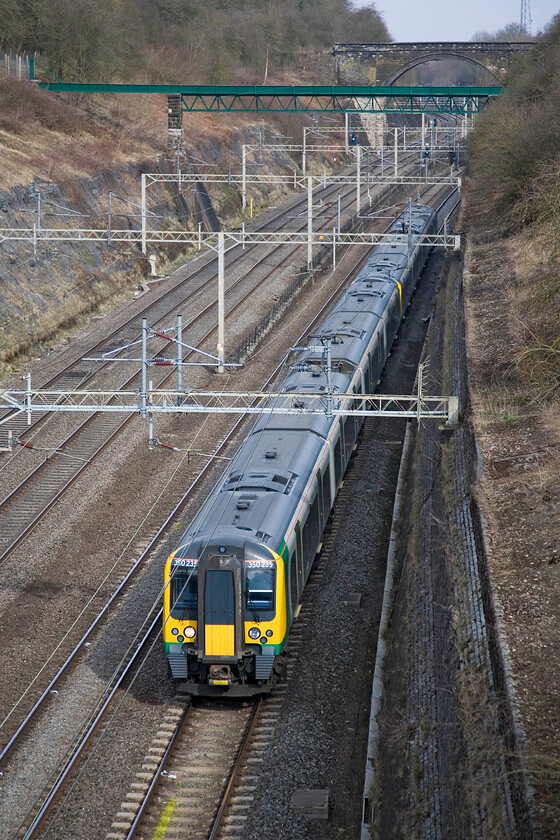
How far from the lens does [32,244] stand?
1523 inches

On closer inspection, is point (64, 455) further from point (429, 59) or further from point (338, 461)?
point (429, 59)

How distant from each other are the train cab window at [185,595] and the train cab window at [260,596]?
2.59 feet

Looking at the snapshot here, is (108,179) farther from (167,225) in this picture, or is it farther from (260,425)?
(260,425)

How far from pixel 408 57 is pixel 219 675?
284ft

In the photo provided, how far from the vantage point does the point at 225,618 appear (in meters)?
14.6

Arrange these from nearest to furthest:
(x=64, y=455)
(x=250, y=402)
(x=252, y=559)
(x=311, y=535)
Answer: (x=252, y=559) → (x=311, y=535) → (x=64, y=455) → (x=250, y=402)

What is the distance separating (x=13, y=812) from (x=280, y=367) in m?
22.2

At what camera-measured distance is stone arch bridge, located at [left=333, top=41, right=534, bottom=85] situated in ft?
280

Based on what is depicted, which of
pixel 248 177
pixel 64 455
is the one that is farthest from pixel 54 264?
pixel 248 177

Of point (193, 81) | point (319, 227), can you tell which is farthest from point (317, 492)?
point (193, 81)

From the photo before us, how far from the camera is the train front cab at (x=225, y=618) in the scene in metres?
14.6

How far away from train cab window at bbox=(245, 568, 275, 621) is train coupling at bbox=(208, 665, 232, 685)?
87 cm

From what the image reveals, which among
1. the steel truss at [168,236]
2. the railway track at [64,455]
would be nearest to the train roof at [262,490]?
the railway track at [64,455]

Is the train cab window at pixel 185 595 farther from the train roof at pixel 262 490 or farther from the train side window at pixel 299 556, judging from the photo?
the train side window at pixel 299 556
